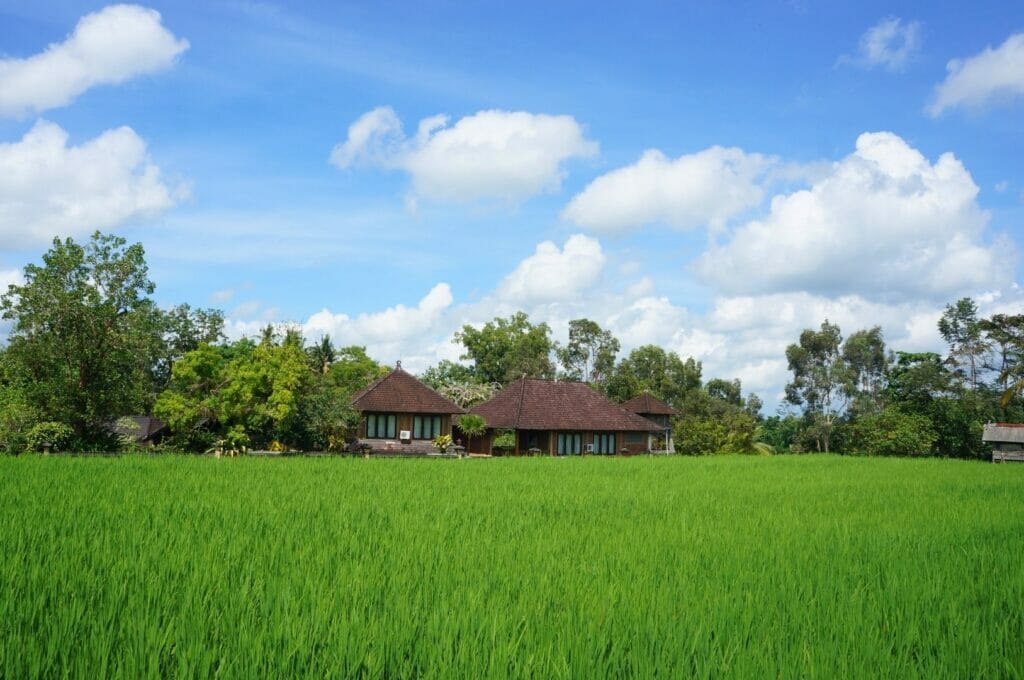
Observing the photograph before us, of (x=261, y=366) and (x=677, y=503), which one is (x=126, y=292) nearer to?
(x=261, y=366)

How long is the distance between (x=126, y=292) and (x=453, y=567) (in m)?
27.6

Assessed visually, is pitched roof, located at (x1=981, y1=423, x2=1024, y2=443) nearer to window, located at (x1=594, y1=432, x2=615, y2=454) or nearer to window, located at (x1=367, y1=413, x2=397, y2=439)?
window, located at (x1=594, y1=432, x2=615, y2=454)

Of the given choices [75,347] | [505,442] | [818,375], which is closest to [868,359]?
[818,375]

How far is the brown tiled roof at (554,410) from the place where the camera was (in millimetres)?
41281

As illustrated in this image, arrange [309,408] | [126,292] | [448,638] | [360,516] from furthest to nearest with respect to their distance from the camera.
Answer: [309,408] < [126,292] < [360,516] < [448,638]

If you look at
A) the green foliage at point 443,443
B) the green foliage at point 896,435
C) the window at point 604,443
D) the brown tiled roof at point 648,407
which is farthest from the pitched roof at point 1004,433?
the green foliage at point 443,443

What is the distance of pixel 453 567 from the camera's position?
6.04 m

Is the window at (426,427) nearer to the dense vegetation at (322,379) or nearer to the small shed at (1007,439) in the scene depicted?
the dense vegetation at (322,379)

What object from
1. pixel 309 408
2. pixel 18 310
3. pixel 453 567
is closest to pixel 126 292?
pixel 18 310

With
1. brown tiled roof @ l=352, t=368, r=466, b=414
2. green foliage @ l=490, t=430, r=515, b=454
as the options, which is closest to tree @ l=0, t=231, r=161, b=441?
brown tiled roof @ l=352, t=368, r=466, b=414

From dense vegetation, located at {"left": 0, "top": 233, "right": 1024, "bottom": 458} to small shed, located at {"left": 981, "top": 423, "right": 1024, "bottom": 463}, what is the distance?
195 cm

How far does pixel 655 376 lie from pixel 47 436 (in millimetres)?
49745

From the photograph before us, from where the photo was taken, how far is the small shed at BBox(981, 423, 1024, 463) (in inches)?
1417

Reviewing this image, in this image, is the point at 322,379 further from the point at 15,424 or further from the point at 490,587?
the point at 490,587
